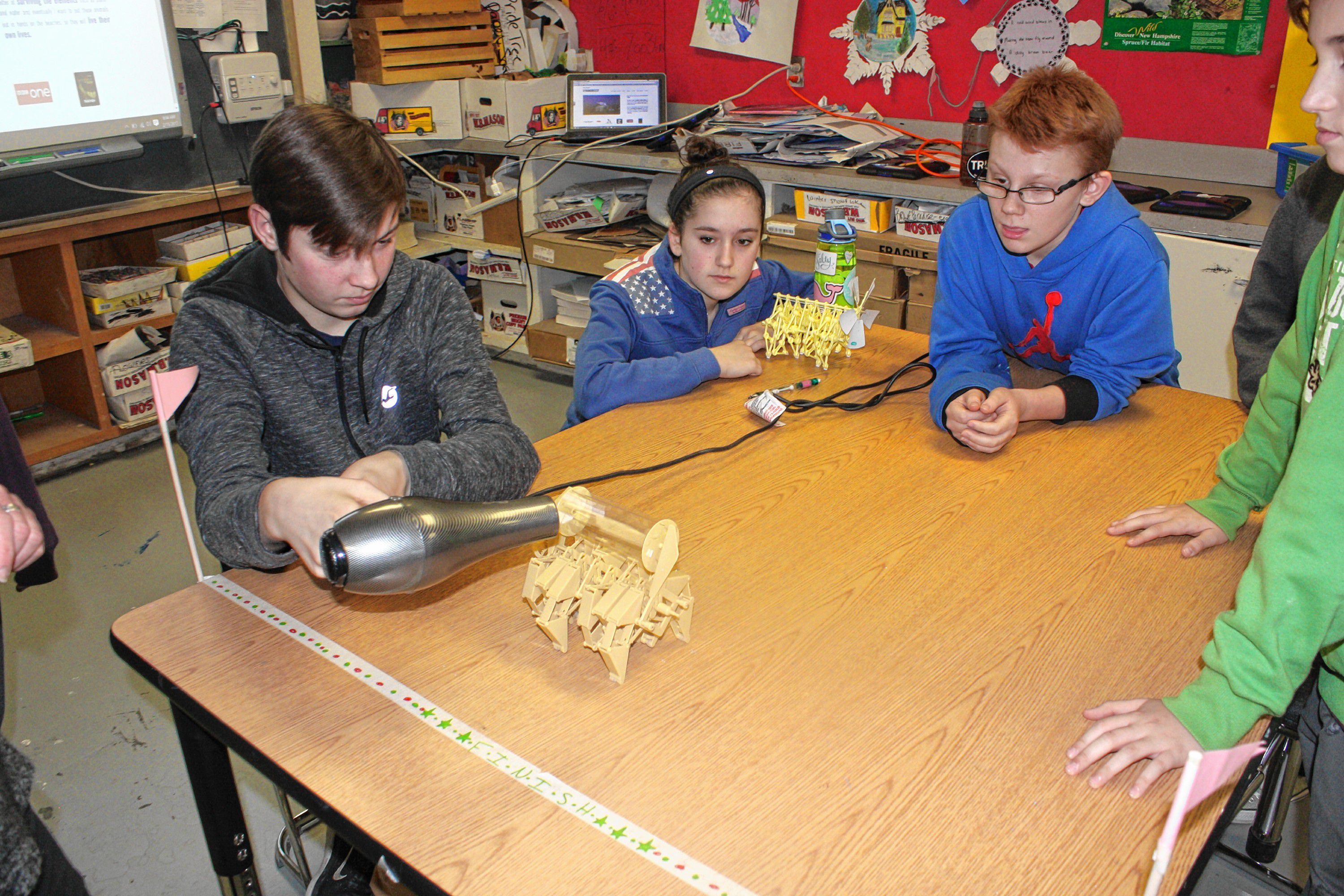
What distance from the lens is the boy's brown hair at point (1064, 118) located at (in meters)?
1.46

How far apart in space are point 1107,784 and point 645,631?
0.43 meters

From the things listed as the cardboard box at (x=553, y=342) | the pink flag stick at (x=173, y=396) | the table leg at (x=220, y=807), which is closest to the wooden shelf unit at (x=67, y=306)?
the cardboard box at (x=553, y=342)

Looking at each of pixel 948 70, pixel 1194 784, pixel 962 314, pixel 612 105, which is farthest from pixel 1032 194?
pixel 612 105

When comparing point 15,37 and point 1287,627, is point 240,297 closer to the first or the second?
point 1287,627

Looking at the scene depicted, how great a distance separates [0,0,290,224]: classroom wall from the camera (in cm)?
291

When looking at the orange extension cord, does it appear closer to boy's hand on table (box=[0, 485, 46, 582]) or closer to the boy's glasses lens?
the boy's glasses lens

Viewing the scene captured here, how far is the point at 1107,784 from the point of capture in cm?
80

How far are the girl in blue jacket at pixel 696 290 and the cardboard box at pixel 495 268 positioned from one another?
1917 mm

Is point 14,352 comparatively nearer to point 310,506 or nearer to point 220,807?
point 220,807

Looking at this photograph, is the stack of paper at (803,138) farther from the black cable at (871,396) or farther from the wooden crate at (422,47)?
the black cable at (871,396)

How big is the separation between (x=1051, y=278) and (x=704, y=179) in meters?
0.67

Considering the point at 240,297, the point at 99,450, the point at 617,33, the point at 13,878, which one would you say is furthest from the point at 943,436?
the point at 617,33

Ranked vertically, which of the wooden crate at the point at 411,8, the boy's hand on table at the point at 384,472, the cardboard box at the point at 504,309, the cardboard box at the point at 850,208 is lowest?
the cardboard box at the point at 504,309

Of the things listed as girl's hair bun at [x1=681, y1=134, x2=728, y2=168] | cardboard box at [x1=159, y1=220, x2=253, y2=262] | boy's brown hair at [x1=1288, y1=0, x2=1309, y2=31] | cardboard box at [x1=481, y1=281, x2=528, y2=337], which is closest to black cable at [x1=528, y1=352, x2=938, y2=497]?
girl's hair bun at [x1=681, y1=134, x2=728, y2=168]
